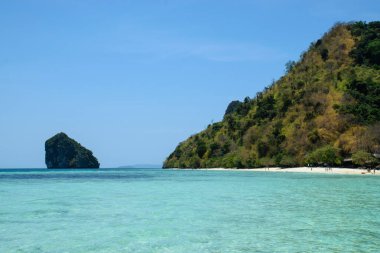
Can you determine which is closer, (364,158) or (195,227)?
(195,227)

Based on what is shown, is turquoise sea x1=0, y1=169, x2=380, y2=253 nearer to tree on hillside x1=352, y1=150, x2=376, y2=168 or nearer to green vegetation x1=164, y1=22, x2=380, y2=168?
tree on hillside x1=352, y1=150, x2=376, y2=168

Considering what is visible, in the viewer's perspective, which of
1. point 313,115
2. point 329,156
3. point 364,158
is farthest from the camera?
point 313,115

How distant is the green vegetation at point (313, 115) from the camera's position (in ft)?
324

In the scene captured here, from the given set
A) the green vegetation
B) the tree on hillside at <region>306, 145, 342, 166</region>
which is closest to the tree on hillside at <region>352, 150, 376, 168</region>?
the green vegetation

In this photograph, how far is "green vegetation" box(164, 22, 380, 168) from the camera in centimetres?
9869

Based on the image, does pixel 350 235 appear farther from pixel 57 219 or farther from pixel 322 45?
pixel 322 45

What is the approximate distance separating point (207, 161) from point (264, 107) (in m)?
29.4

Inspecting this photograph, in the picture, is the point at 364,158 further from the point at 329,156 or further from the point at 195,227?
the point at 195,227

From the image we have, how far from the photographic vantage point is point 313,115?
120 meters

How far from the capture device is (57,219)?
2183 centimetres

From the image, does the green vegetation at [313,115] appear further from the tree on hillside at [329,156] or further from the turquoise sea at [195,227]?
the turquoise sea at [195,227]

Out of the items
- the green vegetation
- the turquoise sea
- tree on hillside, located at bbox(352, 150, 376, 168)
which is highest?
the green vegetation

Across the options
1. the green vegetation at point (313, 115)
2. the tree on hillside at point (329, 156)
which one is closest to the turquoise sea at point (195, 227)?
the tree on hillside at point (329, 156)

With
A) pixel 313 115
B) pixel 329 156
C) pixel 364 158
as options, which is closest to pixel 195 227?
pixel 364 158
